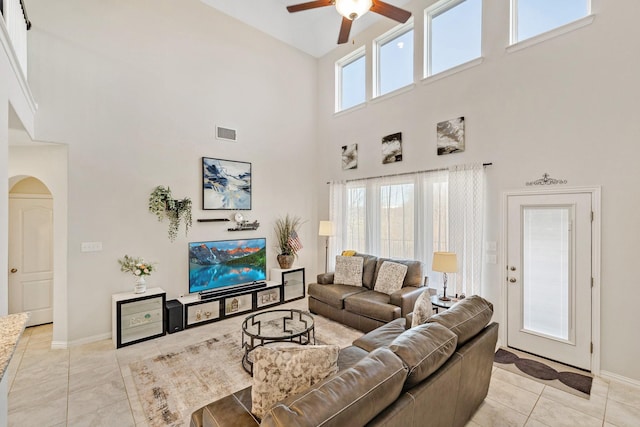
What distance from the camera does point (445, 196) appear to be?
4422 millimetres

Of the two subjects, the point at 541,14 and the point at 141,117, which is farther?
the point at 141,117

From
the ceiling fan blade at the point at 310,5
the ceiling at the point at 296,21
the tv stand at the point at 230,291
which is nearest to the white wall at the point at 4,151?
the ceiling fan blade at the point at 310,5

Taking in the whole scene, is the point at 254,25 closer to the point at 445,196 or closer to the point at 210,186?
the point at 210,186

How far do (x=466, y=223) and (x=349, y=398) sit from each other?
3.46 metres

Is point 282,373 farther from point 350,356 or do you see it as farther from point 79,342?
point 79,342

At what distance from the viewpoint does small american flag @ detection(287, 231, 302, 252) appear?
19.0 feet

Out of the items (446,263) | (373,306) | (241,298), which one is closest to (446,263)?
(446,263)

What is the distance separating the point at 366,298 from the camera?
4.19 m

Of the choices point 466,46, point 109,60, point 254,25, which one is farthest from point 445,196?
point 109,60

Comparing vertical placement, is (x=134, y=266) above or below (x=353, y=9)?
below

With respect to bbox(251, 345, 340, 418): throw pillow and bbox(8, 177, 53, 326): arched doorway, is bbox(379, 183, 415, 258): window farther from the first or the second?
bbox(8, 177, 53, 326): arched doorway

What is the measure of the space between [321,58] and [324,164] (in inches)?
94.6

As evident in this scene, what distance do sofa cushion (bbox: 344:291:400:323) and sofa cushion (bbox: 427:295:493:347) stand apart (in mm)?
1422

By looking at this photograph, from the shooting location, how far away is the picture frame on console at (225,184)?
16.1 feet
